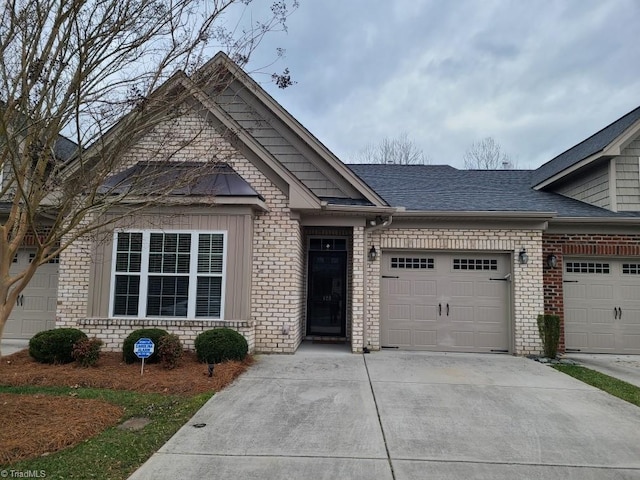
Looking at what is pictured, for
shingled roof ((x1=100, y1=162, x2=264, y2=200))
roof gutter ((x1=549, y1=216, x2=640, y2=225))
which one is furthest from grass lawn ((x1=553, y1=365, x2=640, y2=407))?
shingled roof ((x1=100, y1=162, x2=264, y2=200))

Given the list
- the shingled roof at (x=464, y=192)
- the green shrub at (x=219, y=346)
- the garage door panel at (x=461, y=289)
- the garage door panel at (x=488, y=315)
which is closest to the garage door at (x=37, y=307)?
the green shrub at (x=219, y=346)

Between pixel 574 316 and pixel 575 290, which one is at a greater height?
pixel 575 290

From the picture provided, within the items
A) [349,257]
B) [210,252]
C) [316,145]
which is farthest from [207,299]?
[316,145]

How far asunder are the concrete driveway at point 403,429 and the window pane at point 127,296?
2.70m

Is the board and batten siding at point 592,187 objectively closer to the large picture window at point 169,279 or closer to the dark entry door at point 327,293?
the dark entry door at point 327,293

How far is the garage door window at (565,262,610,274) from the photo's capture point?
978cm

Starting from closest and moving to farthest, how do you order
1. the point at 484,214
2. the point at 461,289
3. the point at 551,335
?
1. the point at 551,335
2. the point at 484,214
3. the point at 461,289

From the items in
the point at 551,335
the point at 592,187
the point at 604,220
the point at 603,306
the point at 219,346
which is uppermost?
the point at 592,187

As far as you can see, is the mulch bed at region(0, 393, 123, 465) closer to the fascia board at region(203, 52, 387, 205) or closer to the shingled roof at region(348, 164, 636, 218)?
the fascia board at region(203, 52, 387, 205)

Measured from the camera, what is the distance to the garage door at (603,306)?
9.62m

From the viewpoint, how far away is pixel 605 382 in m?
7.05

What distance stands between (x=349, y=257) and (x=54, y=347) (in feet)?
20.5

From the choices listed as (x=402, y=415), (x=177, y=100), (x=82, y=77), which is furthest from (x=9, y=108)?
(x=402, y=415)

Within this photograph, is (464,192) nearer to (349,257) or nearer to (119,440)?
(349,257)
